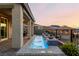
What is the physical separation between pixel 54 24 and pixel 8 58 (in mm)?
25004

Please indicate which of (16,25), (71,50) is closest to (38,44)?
(16,25)

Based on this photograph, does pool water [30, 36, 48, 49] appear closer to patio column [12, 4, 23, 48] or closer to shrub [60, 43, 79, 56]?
patio column [12, 4, 23, 48]

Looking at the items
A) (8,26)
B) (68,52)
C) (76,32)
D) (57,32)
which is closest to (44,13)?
(57,32)

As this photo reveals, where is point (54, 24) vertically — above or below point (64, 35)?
above

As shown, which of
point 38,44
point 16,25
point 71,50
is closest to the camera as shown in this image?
point 71,50

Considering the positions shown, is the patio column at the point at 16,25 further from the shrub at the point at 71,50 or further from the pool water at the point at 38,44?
the shrub at the point at 71,50

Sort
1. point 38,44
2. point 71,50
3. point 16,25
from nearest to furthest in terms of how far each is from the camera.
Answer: point 71,50
point 16,25
point 38,44

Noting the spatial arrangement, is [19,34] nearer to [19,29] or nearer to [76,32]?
[19,29]

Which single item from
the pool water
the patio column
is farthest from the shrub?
the patio column

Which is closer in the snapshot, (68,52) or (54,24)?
(68,52)

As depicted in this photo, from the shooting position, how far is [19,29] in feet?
40.7

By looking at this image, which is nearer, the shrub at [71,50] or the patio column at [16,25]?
the shrub at [71,50]

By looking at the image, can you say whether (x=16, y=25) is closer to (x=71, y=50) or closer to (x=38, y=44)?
(x=38, y=44)

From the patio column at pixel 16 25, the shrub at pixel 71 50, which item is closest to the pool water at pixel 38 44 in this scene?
the patio column at pixel 16 25
